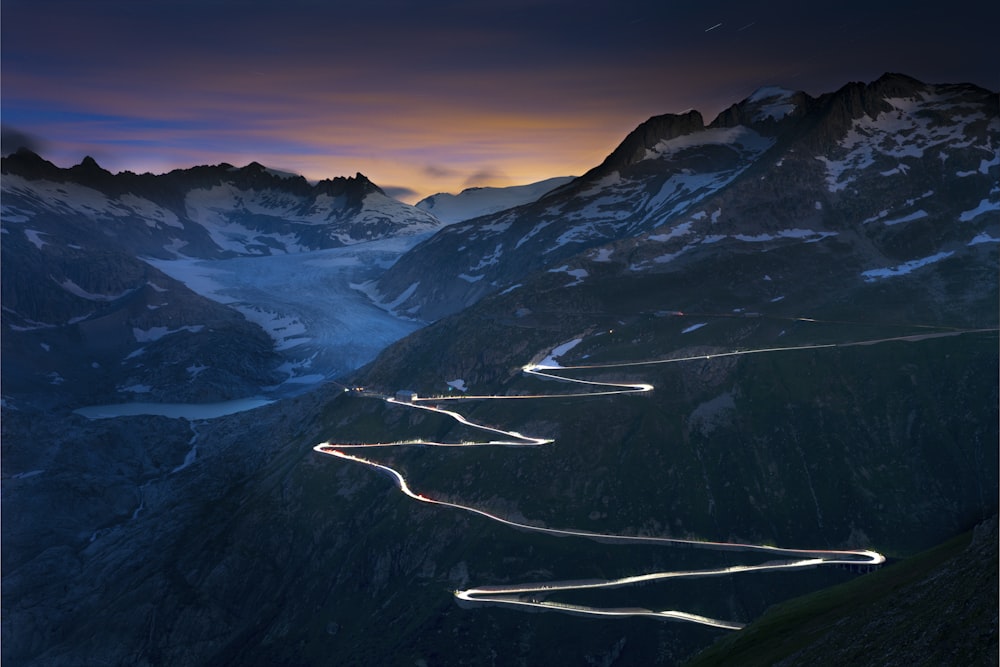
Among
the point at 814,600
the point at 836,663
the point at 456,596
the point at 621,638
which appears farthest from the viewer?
the point at 456,596

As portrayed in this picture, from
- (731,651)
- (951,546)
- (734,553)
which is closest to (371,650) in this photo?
(734,553)

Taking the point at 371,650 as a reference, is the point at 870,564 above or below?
above

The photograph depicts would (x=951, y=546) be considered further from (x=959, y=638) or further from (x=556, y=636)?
(x=556, y=636)

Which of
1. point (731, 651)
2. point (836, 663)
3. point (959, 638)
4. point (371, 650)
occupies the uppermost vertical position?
point (959, 638)

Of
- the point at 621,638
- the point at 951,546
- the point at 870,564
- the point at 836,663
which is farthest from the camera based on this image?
the point at 870,564

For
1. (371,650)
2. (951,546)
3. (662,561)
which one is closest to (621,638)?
(662,561)

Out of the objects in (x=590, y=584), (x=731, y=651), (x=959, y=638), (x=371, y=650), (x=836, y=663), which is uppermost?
(x=959, y=638)

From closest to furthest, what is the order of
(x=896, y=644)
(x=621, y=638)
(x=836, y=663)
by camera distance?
(x=896, y=644) < (x=836, y=663) < (x=621, y=638)

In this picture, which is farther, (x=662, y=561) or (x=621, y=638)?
(x=662, y=561)

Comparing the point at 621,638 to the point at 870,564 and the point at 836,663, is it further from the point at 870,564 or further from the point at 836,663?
the point at 836,663
